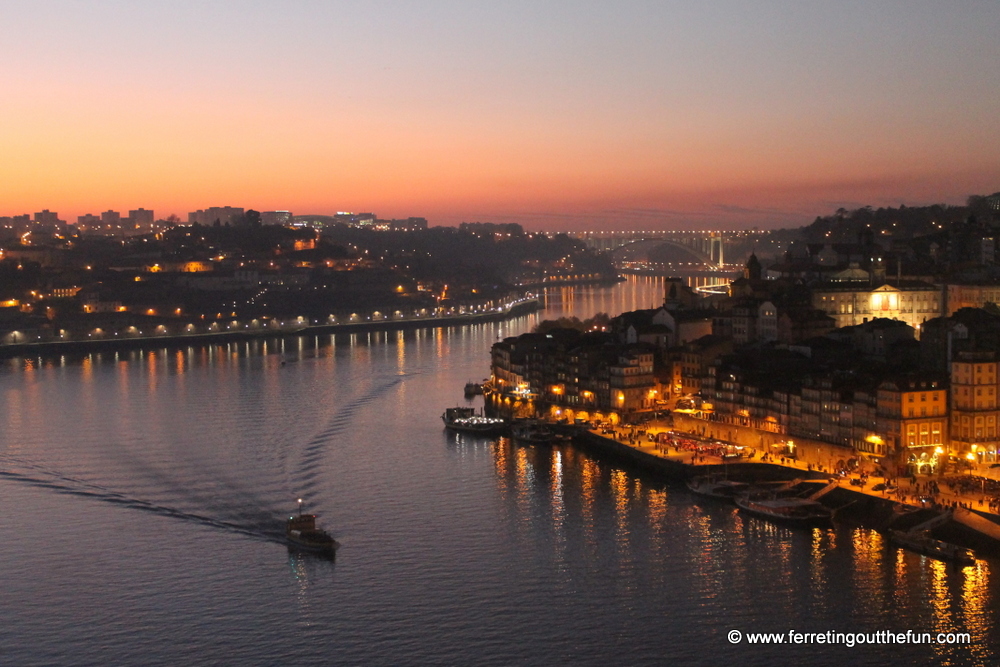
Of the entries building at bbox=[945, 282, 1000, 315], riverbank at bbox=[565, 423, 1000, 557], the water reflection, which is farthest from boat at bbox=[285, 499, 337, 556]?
building at bbox=[945, 282, 1000, 315]

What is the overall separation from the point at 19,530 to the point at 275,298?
2826 cm

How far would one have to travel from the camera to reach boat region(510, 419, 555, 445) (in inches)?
577

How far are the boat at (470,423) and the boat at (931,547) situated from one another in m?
6.45

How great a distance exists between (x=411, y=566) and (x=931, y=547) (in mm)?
3809

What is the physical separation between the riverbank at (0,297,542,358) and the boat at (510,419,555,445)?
16566mm

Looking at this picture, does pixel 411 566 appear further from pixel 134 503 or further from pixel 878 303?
pixel 878 303

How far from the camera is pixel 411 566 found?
9.27 meters

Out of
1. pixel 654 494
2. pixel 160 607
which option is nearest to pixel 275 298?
pixel 654 494

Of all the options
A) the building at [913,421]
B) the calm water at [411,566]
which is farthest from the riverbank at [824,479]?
the building at [913,421]

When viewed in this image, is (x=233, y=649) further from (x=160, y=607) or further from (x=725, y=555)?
(x=725, y=555)

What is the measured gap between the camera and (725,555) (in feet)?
31.5

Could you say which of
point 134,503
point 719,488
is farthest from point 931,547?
point 134,503

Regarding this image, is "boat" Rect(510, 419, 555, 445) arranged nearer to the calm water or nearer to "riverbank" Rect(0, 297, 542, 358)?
the calm water

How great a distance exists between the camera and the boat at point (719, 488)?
1141 centimetres
